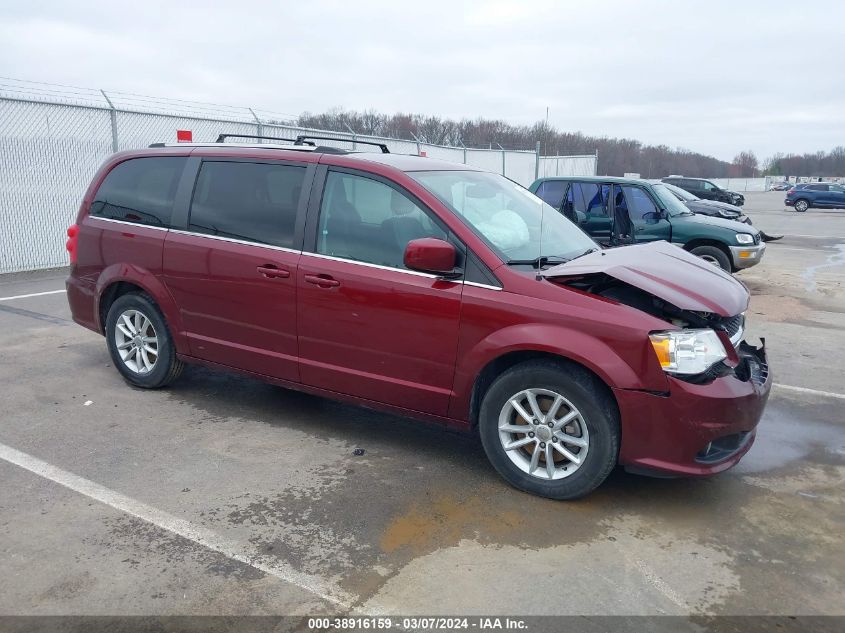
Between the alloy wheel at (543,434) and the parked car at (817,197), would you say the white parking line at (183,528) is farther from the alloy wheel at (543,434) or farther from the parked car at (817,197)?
the parked car at (817,197)

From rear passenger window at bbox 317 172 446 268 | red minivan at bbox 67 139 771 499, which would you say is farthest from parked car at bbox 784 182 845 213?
rear passenger window at bbox 317 172 446 268

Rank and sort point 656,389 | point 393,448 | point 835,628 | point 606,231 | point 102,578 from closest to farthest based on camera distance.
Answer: point 835,628 → point 102,578 → point 656,389 → point 393,448 → point 606,231

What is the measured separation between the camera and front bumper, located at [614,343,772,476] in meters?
3.50

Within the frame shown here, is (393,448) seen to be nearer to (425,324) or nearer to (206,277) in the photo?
(425,324)

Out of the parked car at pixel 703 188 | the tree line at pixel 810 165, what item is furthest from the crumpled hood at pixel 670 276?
the tree line at pixel 810 165

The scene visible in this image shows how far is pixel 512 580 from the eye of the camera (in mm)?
3105

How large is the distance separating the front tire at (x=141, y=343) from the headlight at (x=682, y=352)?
3560 millimetres

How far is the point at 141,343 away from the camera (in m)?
5.45

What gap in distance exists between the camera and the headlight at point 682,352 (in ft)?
11.5

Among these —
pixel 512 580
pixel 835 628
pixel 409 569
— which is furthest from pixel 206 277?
pixel 835 628

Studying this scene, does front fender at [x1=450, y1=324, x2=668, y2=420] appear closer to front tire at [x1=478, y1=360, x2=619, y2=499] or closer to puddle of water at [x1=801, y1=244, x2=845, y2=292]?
front tire at [x1=478, y1=360, x2=619, y2=499]

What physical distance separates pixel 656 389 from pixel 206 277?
3086 mm

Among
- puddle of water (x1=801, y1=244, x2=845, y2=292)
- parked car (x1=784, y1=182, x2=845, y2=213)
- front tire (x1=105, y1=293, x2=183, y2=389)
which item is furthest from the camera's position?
parked car (x1=784, y1=182, x2=845, y2=213)

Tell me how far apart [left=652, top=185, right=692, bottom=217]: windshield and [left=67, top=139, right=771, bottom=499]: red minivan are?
6.54m
